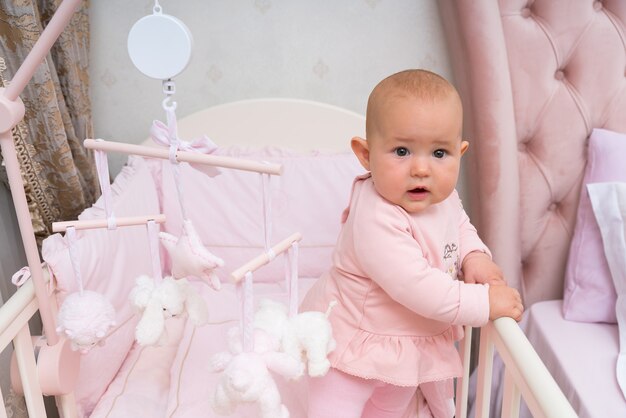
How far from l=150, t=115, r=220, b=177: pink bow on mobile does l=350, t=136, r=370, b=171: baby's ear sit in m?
0.21

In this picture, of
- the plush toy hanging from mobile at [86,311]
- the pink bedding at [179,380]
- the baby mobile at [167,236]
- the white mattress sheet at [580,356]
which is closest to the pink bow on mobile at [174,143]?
the baby mobile at [167,236]

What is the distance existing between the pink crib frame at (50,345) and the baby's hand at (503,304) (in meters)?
0.01

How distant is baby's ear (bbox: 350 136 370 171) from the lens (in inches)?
34.8

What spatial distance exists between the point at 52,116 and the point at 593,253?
1238mm

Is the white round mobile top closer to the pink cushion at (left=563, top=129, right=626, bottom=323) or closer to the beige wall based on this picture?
the beige wall

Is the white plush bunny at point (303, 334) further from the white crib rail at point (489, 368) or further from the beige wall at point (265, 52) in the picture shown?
the beige wall at point (265, 52)

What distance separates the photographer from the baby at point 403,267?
81 cm

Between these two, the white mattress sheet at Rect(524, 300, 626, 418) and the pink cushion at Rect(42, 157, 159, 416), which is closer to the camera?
the pink cushion at Rect(42, 157, 159, 416)

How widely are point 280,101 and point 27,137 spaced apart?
63 centimetres

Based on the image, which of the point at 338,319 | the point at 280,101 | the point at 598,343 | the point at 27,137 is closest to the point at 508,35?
the point at 280,101

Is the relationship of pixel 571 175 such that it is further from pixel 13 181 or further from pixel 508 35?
pixel 13 181

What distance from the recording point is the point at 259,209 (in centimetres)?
145

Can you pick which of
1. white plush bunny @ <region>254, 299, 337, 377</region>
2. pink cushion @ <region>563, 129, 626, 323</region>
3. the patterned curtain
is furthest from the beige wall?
white plush bunny @ <region>254, 299, 337, 377</region>

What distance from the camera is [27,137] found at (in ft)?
3.79
